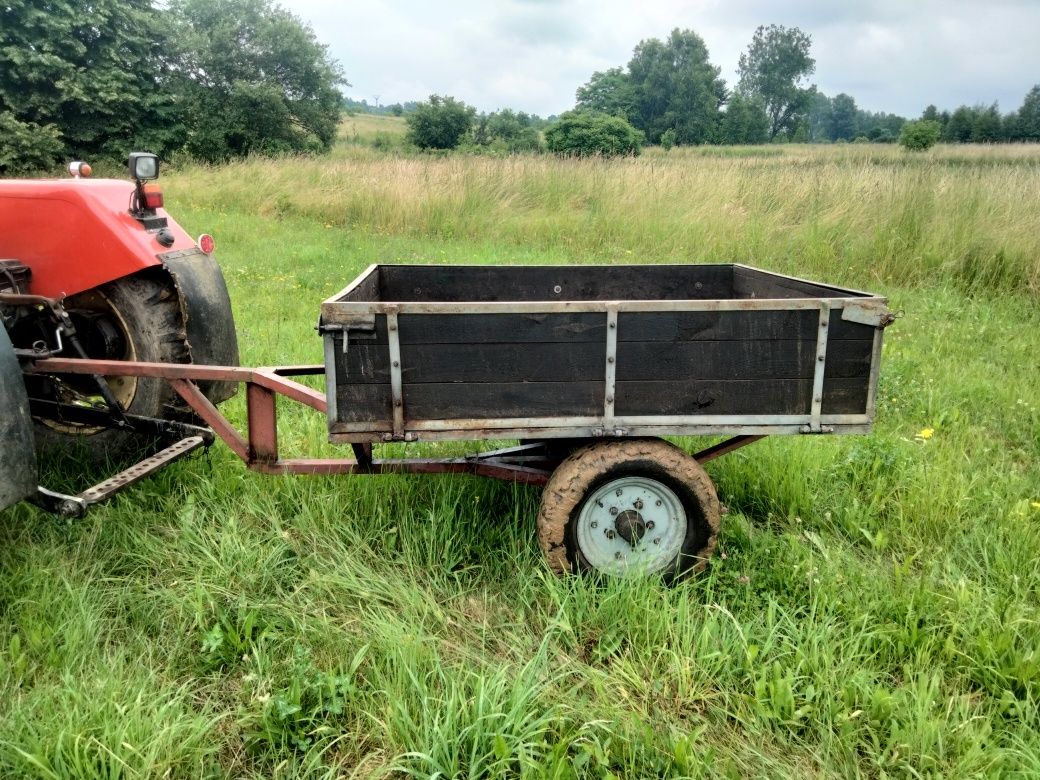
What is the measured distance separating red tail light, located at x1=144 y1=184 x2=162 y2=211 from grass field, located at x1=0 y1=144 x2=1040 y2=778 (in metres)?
1.15

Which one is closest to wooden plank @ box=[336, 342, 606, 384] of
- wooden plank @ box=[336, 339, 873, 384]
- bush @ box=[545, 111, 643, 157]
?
wooden plank @ box=[336, 339, 873, 384]

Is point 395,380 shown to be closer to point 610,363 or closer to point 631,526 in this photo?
point 610,363

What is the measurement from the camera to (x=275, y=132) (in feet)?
105

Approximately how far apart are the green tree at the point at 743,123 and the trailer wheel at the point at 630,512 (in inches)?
2509

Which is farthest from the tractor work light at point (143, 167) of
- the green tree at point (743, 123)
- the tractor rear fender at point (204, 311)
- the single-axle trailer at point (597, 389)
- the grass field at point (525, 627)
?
the green tree at point (743, 123)

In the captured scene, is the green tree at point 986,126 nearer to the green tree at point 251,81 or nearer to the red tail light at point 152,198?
the green tree at point 251,81

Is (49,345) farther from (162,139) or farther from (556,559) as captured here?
(162,139)

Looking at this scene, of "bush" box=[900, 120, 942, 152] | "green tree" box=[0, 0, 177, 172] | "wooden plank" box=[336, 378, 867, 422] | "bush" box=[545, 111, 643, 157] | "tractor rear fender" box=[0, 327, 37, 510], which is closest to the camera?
"tractor rear fender" box=[0, 327, 37, 510]

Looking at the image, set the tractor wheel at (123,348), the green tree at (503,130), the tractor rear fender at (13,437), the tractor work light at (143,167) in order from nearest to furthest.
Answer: the tractor rear fender at (13,437), the tractor work light at (143,167), the tractor wheel at (123,348), the green tree at (503,130)

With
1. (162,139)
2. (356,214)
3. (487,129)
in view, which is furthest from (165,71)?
(356,214)

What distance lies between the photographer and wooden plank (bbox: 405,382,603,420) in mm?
2518

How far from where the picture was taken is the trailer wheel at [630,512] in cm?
262

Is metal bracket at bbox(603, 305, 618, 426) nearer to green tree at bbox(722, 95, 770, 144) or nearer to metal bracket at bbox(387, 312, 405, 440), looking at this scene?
metal bracket at bbox(387, 312, 405, 440)

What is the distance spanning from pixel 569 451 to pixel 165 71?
3119cm
